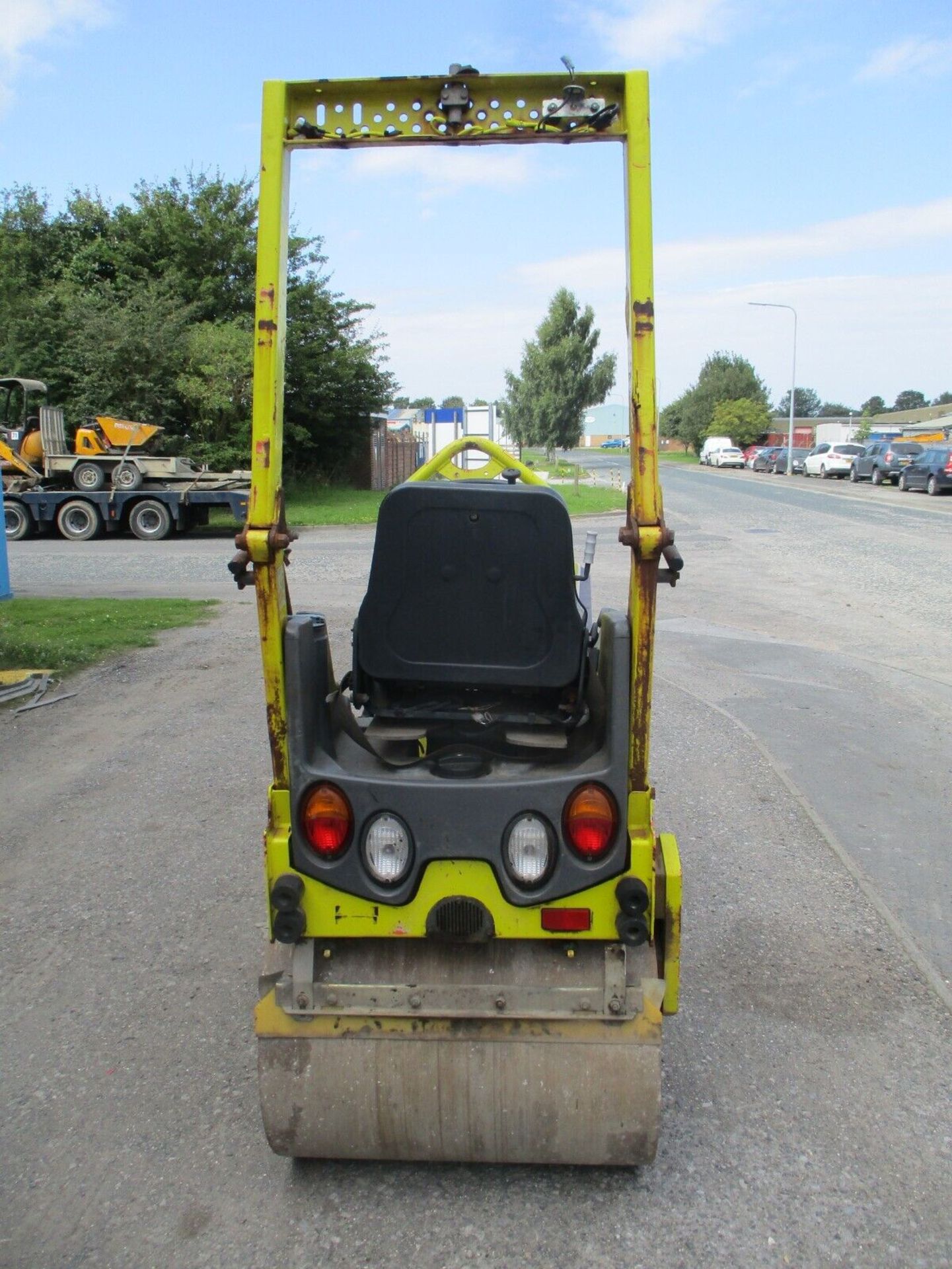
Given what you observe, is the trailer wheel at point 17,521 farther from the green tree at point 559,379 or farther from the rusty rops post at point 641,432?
the rusty rops post at point 641,432

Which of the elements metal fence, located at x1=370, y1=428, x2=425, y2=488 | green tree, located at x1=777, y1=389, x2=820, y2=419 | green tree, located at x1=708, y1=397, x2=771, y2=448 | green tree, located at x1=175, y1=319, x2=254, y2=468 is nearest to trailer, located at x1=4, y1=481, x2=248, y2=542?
green tree, located at x1=175, y1=319, x2=254, y2=468

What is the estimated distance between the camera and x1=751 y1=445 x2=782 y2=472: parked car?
58.7m

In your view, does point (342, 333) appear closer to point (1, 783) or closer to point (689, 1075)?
point (1, 783)

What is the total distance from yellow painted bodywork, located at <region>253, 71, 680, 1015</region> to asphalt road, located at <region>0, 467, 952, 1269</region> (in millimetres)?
713

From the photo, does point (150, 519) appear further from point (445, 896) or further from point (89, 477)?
point (445, 896)

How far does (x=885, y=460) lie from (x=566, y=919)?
4228 centimetres

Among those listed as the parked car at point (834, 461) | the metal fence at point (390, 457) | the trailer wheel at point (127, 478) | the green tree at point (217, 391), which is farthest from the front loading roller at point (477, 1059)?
the parked car at point (834, 461)

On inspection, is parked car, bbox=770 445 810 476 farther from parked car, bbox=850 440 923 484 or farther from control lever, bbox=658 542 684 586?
control lever, bbox=658 542 684 586

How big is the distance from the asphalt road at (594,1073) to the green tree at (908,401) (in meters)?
141

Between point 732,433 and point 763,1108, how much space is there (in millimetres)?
81799

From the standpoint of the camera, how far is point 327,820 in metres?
2.95

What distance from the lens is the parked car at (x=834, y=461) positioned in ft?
157

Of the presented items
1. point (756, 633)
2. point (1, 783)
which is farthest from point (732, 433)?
point (1, 783)

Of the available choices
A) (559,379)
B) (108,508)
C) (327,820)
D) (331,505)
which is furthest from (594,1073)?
(331,505)
